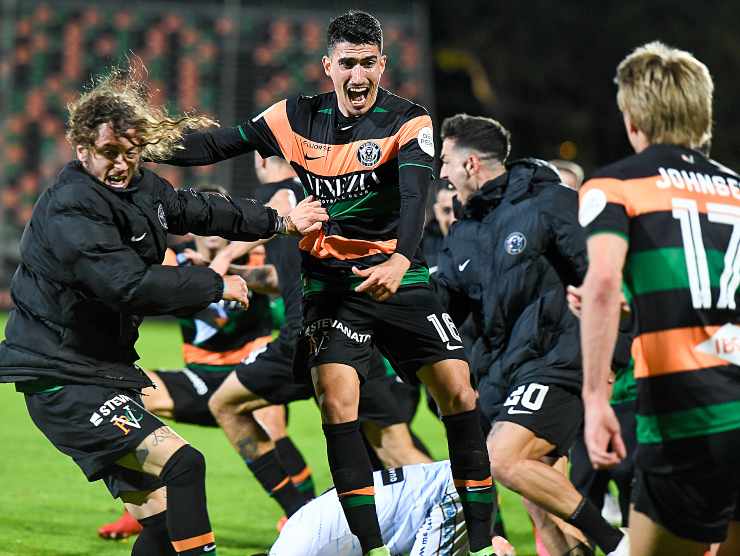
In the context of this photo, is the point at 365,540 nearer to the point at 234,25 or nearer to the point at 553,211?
the point at 553,211

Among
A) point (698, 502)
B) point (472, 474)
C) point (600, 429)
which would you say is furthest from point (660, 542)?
point (472, 474)

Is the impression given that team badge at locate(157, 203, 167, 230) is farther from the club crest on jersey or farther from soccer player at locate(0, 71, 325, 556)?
the club crest on jersey

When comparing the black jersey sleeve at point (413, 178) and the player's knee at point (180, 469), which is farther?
the black jersey sleeve at point (413, 178)

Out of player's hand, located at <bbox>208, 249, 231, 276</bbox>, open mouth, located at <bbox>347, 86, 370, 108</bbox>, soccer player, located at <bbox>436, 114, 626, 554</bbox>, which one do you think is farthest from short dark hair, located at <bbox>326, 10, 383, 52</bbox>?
player's hand, located at <bbox>208, 249, 231, 276</bbox>

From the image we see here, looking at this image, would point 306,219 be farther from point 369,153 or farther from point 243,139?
point 243,139

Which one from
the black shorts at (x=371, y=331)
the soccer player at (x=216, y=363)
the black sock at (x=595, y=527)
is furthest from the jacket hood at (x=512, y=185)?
the black sock at (x=595, y=527)

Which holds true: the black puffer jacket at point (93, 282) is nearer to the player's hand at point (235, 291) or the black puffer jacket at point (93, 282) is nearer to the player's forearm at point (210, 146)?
the player's hand at point (235, 291)

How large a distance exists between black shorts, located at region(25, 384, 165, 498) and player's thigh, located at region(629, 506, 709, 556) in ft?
5.94

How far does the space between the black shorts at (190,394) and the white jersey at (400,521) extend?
1731 millimetres

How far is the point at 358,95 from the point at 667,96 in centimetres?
174

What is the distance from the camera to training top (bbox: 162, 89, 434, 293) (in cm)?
462

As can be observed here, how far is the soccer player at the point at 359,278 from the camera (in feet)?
15.0

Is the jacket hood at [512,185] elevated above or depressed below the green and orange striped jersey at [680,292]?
above

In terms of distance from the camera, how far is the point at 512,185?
18.3 feet
